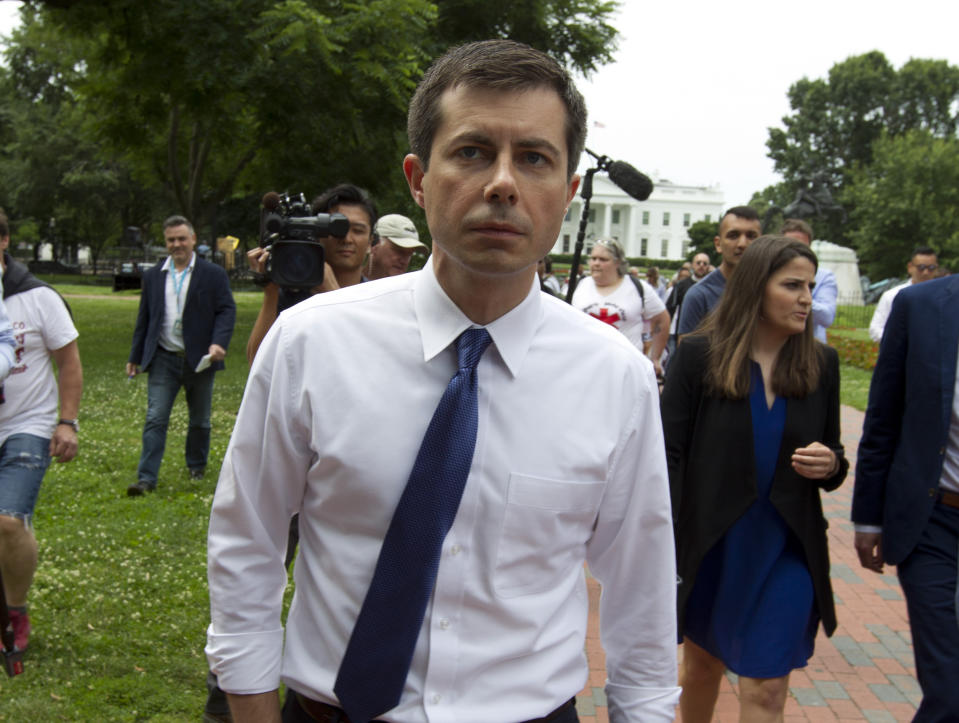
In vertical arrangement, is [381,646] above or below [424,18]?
below

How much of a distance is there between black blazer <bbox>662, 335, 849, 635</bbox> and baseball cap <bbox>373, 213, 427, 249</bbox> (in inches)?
76.7

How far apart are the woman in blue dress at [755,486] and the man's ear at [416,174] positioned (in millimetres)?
2004

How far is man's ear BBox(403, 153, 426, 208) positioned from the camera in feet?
6.22

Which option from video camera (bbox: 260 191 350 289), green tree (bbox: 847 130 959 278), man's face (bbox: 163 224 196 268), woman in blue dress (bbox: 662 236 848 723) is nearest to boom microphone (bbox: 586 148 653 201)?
woman in blue dress (bbox: 662 236 848 723)

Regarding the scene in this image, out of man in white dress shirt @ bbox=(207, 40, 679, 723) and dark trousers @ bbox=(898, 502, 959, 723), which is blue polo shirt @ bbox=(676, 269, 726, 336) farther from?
man in white dress shirt @ bbox=(207, 40, 679, 723)

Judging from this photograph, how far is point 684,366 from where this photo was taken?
12.4ft

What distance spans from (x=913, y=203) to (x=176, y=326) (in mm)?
42475

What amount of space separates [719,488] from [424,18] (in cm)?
1287

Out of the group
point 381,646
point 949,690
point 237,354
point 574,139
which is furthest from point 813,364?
point 237,354

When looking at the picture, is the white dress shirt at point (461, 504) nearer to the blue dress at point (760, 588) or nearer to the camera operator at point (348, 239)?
the blue dress at point (760, 588)

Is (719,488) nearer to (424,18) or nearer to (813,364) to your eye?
(813,364)

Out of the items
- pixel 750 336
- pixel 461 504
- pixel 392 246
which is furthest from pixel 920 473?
pixel 392 246

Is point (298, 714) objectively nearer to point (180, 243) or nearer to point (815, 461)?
point (815, 461)

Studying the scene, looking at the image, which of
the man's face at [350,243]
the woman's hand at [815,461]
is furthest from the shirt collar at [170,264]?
the woman's hand at [815,461]
